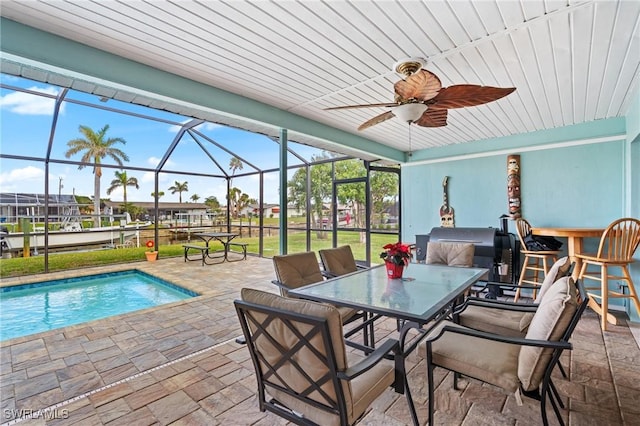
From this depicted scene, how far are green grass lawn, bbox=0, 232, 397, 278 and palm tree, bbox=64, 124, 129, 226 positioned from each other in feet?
2.88

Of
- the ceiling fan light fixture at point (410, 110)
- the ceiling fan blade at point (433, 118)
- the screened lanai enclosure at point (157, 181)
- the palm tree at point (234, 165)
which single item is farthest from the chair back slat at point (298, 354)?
the palm tree at point (234, 165)

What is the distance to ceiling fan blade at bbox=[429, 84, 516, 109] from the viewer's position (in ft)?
6.78

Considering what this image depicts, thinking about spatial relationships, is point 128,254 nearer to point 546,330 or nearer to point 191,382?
point 191,382

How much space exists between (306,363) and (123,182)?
8.22m

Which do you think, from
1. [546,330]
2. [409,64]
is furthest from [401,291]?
[409,64]

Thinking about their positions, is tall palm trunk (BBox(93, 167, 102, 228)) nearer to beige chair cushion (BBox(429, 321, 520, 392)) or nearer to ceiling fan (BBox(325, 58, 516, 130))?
ceiling fan (BBox(325, 58, 516, 130))

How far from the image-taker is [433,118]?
2795 mm

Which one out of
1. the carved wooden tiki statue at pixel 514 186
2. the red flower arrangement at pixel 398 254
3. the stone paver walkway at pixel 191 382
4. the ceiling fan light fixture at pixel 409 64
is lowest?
the stone paver walkway at pixel 191 382

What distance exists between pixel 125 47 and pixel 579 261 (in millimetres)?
5405

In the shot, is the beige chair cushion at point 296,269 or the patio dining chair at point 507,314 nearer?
the patio dining chair at point 507,314

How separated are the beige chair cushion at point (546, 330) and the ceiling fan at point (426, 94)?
1373 mm

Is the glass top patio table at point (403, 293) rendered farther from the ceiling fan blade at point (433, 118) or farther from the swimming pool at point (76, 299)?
the swimming pool at point (76, 299)

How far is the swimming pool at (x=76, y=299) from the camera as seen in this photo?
3941mm

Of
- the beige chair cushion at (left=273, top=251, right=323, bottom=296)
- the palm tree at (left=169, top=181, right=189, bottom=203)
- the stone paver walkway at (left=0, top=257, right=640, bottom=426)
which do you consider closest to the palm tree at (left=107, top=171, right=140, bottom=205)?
the palm tree at (left=169, top=181, right=189, bottom=203)
